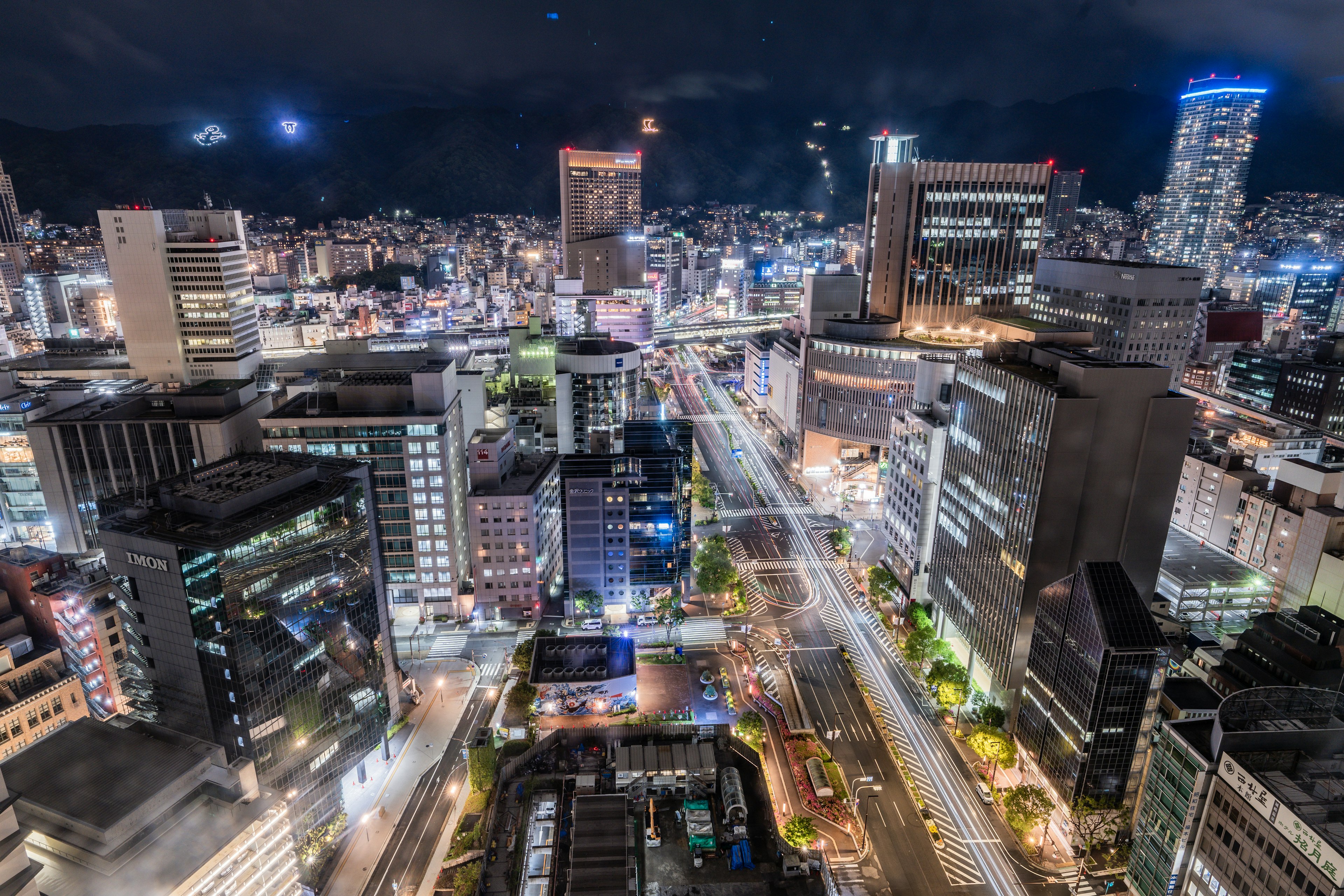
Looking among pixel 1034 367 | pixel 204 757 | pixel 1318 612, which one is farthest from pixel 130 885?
pixel 1318 612

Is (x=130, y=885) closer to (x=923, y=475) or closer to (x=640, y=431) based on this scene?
(x=640, y=431)

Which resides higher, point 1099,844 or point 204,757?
point 204,757

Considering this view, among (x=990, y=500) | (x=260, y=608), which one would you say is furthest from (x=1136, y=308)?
(x=260, y=608)

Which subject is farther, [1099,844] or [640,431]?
[640,431]

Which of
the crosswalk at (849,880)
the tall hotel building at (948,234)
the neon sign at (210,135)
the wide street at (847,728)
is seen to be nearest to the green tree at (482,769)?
the wide street at (847,728)

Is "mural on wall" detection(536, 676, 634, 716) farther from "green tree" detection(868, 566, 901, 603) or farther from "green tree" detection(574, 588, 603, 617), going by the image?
"green tree" detection(868, 566, 901, 603)

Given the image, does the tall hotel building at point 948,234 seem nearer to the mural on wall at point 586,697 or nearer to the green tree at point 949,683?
the green tree at point 949,683

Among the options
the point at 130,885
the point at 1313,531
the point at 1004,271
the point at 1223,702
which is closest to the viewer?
the point at 130,885
